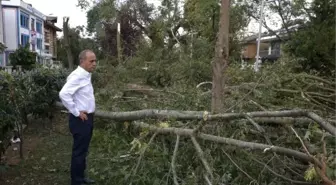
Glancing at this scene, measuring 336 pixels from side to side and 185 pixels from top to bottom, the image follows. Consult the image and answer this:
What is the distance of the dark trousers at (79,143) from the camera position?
4.26 metres

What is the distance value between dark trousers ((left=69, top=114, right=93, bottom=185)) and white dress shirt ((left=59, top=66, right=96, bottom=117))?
0.13 m

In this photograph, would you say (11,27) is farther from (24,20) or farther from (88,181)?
(88,181)

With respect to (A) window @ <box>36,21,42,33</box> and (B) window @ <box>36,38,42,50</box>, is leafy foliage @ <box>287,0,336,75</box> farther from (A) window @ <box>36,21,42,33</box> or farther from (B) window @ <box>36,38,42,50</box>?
(A) window @ <box>36,21,42,33</box>

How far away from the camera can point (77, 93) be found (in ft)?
14.0

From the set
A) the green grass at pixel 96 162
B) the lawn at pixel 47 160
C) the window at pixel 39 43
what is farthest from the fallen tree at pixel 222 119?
the window at pixel 39 43

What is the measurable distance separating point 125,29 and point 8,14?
20621 mm

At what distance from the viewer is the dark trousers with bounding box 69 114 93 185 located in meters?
4.26

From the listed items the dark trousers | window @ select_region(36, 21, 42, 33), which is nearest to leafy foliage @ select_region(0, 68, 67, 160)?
the dark trousers

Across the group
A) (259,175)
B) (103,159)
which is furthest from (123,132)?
(259,175)

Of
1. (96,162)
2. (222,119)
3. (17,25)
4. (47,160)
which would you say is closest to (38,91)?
(47,160)

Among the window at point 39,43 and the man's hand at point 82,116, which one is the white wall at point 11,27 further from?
the man's hand at point 82,116

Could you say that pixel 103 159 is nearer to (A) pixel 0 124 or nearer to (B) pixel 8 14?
(A) pixel 0 124

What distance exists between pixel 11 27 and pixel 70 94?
45.5 metres

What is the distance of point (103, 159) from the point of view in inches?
183
